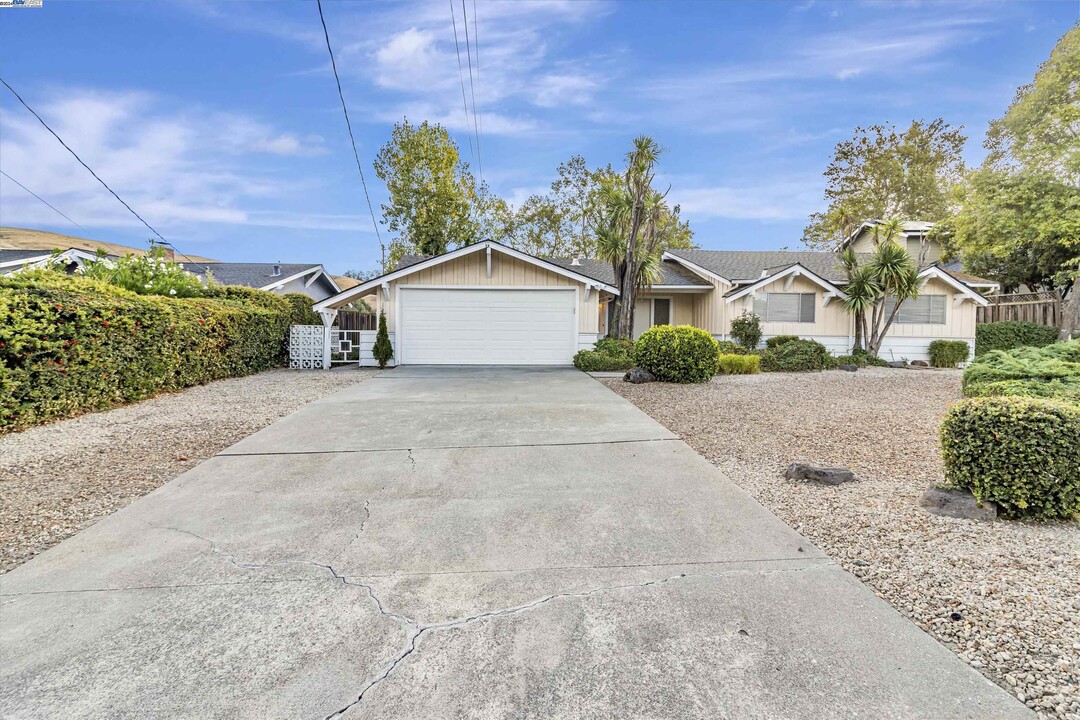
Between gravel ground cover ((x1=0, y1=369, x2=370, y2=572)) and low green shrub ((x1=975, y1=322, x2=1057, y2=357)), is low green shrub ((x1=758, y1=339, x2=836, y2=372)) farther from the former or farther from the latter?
gravel ground cover ((x1=0, y1=369, x2=370, y2=572))

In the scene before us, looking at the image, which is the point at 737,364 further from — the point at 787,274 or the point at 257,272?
the point at 257,272

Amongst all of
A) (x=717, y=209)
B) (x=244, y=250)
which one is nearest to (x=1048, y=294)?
(x=717, y=209)

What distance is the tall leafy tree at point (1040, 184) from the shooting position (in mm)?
15594

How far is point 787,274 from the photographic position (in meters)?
15.8

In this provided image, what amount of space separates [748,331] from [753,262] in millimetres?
5601

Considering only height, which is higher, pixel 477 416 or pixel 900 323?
pixel 900 323

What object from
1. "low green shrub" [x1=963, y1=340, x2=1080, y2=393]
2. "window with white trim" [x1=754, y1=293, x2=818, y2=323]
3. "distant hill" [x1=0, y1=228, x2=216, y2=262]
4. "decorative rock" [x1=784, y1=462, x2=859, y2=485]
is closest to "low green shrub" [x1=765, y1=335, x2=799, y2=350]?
"window with white trim" [x1=754, y1=293, x2=818, y2=323]

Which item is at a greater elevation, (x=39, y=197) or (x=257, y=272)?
(x=39, y=197)

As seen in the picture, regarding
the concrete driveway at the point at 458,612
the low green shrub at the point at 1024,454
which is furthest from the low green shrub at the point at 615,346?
the low green shrub at the point at 1024,454

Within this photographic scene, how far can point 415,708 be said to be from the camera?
1629 mm

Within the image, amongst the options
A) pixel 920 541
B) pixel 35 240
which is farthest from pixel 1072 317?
pixel 35 240

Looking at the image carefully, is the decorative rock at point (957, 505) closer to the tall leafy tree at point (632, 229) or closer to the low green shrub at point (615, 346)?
the low green shrub at point (615, 346)

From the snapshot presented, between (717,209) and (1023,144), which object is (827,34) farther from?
(717,209)

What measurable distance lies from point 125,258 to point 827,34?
16.5 m
